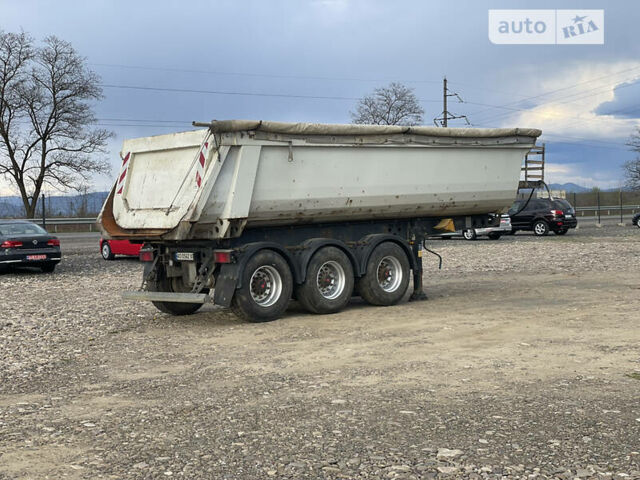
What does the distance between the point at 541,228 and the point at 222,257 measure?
25.2 meters

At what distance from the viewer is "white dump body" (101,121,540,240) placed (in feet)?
35.6

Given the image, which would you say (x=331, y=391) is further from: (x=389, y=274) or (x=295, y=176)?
(x=389, y=274)

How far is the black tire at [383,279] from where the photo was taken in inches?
507

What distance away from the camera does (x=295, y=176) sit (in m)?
11.6

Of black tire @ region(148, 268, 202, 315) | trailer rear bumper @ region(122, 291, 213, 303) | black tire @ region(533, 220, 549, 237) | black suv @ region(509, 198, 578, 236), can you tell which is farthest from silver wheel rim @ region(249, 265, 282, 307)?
black tire @ region(533, 220, 549, 237)

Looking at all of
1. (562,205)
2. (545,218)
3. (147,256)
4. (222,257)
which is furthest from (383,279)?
(562,205)

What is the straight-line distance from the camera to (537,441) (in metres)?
5.44

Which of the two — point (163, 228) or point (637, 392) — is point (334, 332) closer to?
point (163, 228)

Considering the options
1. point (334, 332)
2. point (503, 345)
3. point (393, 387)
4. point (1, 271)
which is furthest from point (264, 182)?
point (1, 271)

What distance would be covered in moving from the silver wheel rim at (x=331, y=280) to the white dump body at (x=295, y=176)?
29.4 inches

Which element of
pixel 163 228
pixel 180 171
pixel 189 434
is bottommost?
pixel 189 434

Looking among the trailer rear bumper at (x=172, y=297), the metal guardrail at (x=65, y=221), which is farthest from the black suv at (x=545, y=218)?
the trailer rear bumper at (x=172, y=297)

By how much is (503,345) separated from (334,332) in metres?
2.41

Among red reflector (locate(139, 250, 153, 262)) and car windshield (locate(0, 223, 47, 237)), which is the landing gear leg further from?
car windshield (locate(0, 223, 47, 237))
